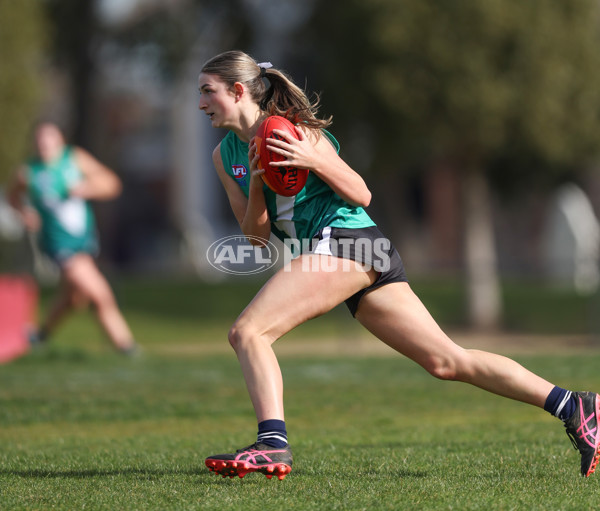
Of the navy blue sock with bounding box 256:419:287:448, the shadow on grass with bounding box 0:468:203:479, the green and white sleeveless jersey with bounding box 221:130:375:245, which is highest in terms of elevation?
the green and white sleeveless jersey with bounding box 221:130:375:245

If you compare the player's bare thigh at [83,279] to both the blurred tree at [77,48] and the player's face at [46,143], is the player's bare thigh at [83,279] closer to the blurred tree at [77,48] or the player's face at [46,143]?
the player's face at [46,143]

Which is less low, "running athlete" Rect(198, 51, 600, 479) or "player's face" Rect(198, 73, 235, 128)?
"player's face" Rect(198, 73, 235, 128)

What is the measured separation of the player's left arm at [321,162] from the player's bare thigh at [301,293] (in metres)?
0.31

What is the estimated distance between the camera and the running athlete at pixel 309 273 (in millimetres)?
4555

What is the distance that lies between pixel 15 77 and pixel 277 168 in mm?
14188

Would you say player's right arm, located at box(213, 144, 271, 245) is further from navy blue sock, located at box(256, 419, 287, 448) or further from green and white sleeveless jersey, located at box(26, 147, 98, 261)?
green and white sleeveless jersey, located at box(26, 147, 98, 261)

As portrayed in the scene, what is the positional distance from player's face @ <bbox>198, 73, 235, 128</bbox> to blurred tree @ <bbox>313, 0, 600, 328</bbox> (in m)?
13.1

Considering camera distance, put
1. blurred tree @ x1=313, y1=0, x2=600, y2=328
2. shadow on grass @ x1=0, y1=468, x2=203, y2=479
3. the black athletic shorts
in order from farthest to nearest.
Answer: blurred tree @ x1=313, y1=0, x2=600, y2=328 → shadow on grass @ x1=0, y1=468, x2=203, y2=479 → the black athletic shorts

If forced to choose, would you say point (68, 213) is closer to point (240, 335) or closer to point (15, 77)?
point (15, 77)

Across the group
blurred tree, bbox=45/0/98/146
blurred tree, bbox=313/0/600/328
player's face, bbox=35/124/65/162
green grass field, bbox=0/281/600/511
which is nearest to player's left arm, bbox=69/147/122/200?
player's face, bbox=35/124/65/162

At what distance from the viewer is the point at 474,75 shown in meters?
17.5

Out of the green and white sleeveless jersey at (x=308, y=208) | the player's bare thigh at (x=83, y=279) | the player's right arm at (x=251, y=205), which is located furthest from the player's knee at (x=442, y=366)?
the player's bare thigh at (x=83, y=279)

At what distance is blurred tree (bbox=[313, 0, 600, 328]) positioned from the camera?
17.5 metres

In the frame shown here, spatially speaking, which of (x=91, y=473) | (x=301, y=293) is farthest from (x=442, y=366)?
(x=91, y=473)
